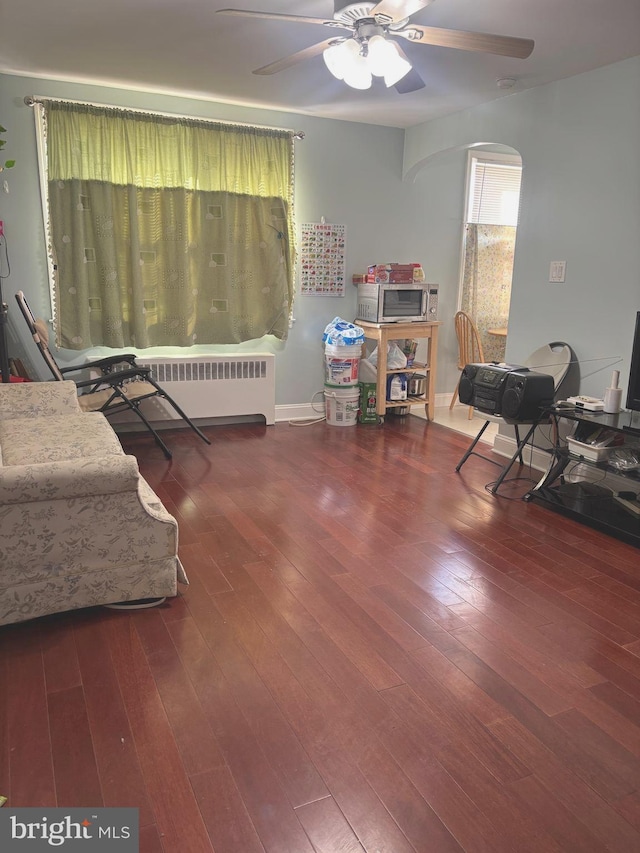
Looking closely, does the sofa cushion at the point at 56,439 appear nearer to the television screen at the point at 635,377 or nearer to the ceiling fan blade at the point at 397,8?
the ceiling fan blade at the point at 397,8

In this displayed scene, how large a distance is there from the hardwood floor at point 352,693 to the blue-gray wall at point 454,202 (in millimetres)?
1497

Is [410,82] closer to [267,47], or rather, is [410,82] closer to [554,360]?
[267,47]

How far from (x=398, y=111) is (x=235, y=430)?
8.80 feet

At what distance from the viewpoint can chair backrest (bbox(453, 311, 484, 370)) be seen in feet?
17.7

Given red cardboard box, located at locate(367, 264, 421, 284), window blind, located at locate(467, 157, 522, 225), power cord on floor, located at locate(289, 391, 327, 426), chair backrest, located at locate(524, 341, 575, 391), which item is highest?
window blind, located at locate(467, 157, 522, 225)

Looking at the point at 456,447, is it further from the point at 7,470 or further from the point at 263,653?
the point at 7,470

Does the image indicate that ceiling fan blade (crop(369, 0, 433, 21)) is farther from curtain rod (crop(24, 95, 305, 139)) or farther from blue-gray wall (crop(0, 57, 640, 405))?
curtain rod (crop(24, 95, 305, 139))

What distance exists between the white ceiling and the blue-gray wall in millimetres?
159

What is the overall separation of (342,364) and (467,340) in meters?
1.23

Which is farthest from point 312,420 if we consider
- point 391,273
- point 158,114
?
point 158,114

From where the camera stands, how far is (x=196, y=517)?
3211mm

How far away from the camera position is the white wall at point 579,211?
3456 mm

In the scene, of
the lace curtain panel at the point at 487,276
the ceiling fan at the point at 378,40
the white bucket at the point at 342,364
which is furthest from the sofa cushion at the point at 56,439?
the lace curtain panel at the point at 487,276

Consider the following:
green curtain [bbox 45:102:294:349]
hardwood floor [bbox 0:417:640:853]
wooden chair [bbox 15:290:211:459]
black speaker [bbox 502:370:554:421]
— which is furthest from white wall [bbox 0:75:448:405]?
hardwood floor [bbox 0:417:640:853]
